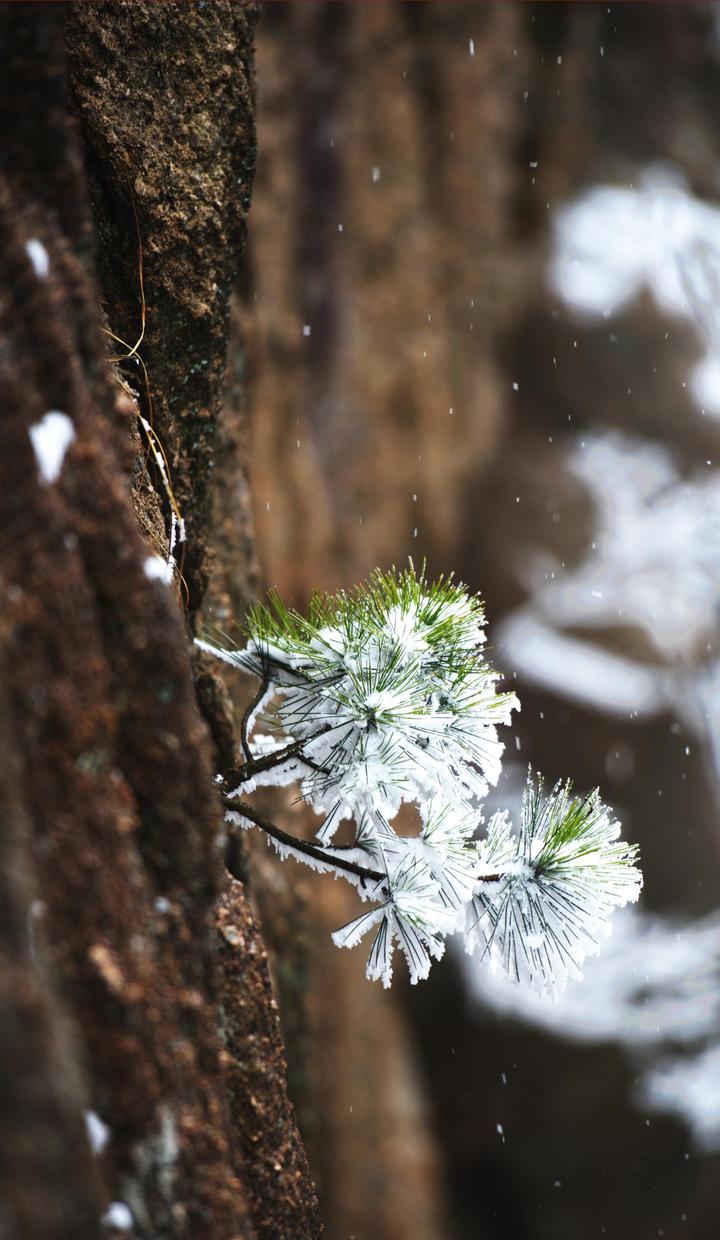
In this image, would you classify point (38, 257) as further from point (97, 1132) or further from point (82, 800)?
point (97, 1132)

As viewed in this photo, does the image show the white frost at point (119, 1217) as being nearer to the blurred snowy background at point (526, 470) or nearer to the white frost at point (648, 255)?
the blurred snowy background at point (526, 470)

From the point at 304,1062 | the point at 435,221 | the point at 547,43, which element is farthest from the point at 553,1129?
the point at 547,43

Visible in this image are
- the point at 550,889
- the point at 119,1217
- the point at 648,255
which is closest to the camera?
the point at 119,1217

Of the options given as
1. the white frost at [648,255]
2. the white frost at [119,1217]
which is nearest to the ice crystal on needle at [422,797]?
the white frost at [119,1217]

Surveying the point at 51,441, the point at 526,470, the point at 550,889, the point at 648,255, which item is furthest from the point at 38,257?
the point at 648,255

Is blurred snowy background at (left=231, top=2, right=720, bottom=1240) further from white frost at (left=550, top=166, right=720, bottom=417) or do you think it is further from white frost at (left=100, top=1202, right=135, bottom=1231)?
white frost at (left=100, top=1202, right=135, bottom=1231)

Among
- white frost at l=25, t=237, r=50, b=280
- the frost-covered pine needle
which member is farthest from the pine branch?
white frost at l=25, t=237, r=50, b=280
